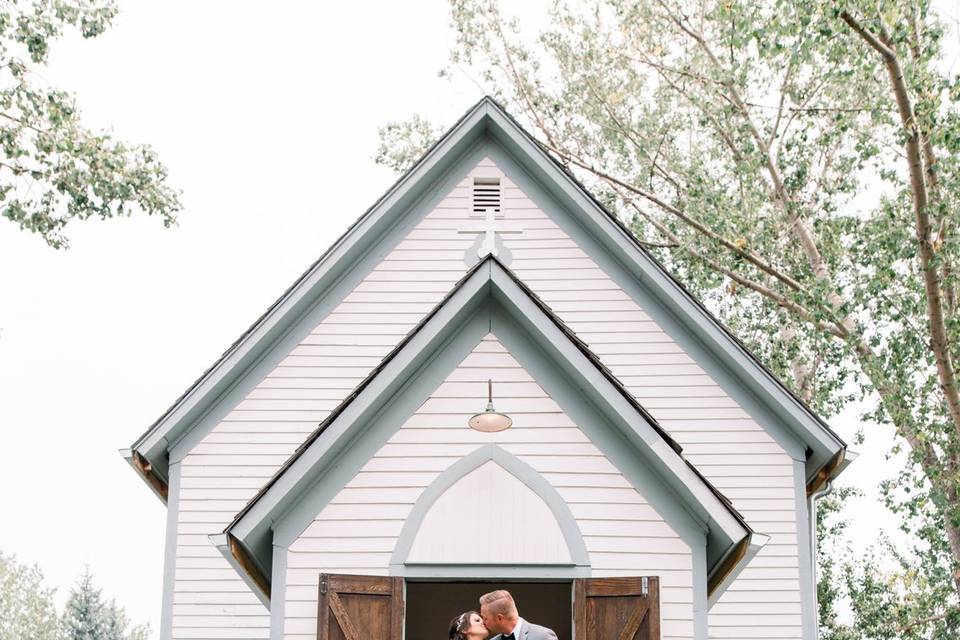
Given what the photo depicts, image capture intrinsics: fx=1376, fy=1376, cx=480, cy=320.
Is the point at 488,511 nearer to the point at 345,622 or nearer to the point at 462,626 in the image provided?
the point at 462,626

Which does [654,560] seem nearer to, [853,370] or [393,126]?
[853,370]

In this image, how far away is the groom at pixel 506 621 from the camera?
8977 millimetres

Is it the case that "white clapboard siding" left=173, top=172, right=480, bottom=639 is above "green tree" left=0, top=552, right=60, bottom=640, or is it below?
below

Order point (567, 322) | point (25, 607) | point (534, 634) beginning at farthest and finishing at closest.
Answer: point (25, 607) < point (567, 322) < point (534, 634)

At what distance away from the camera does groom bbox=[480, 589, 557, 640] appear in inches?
353

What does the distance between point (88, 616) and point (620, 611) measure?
1201 inches

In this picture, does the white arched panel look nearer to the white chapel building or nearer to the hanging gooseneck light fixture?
the white chapel building

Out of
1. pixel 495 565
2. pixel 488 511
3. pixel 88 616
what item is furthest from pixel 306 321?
pixel 88 616

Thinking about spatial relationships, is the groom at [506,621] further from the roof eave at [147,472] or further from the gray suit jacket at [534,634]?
the roof eave at [147,472]

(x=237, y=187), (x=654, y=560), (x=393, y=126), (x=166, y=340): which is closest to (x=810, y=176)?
(x=393, y=126)

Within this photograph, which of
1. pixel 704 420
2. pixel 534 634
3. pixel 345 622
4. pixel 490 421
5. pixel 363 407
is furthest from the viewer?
pixel 704 420

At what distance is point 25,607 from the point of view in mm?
61469

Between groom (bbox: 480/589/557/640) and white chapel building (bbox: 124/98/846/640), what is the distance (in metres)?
0.56

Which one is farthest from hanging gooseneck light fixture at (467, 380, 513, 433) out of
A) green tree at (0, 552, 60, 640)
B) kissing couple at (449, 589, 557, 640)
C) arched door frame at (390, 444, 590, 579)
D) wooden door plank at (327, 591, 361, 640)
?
green tree at (0, 552, 60, 640)
